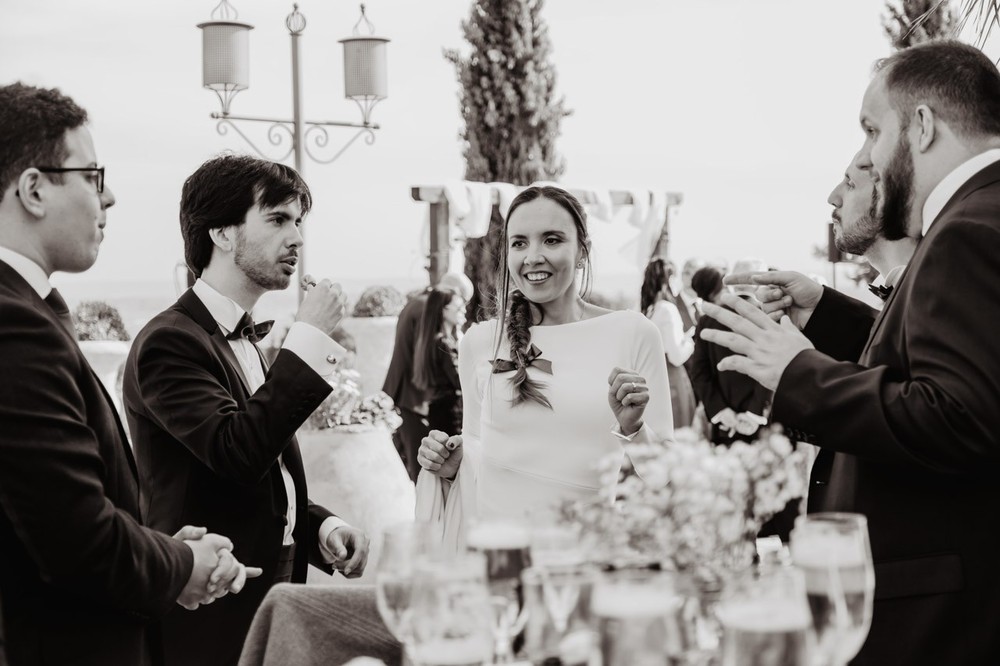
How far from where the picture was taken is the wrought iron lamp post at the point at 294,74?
7602mm

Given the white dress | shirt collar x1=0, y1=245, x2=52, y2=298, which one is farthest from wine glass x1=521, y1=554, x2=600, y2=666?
the white dress

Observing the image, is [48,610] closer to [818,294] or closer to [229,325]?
[229,325]

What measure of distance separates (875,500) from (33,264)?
5.06 feet

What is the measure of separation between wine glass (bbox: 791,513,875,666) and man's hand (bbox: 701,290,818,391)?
2.21 feet

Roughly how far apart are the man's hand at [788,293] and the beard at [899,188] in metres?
0.45

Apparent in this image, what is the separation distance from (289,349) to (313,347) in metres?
0.06

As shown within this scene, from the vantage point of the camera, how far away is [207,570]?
1906mm

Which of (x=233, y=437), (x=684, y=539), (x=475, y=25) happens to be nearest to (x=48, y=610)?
(x=233, y=437)

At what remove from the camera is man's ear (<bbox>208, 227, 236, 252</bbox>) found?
2588 millimetres

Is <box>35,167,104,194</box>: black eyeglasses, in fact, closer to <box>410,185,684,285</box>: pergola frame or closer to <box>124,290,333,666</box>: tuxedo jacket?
<box>124,290,333,666</box>: tuxedo jacket

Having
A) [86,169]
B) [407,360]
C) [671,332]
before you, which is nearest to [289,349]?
[86,169]

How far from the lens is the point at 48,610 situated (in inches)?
68.3

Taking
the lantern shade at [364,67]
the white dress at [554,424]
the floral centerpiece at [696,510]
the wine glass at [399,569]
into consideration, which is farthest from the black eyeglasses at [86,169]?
the lantern shade at [364,67]

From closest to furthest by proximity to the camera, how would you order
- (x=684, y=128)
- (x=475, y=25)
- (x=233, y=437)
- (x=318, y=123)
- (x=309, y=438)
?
(x=233, y=437) → (x=309, y=438) → (x=318, y=123) → (x=475, y=25) → (x=684, y=128)
